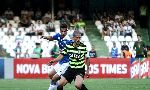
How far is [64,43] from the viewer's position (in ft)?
54.6

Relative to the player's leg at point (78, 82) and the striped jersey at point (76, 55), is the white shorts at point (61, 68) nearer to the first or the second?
the striped jersey at point (76, 55)

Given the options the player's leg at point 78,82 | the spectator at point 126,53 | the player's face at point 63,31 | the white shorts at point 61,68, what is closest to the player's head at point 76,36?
the player's leg at point 78,82

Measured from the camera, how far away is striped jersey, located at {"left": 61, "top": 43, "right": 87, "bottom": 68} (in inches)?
596

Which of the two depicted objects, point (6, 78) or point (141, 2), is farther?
point (141, 2)

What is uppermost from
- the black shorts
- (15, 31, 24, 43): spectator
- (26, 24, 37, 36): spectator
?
(26, 24, 37, 36): spectator

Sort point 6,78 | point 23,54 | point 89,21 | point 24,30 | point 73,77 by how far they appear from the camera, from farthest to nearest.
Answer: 1. point 89,21
2. point 24,30
3. point 23,54
4. point 6,78
5. point 73,77

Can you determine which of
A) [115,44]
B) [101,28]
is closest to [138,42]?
[115,44]

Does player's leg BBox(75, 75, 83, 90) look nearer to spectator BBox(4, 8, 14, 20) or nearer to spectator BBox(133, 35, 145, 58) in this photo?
spectator BBox(133, 35, 145, 58)

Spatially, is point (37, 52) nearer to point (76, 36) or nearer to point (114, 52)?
point (114, 52)

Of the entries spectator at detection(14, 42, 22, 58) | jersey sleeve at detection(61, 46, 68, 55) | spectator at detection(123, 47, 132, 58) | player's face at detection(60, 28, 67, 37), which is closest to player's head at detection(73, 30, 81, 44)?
jersey sleeve at detection(61, 46, 68, 55)

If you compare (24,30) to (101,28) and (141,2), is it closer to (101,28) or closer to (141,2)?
(101,28)

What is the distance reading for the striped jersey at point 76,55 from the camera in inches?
596

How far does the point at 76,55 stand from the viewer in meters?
15.1

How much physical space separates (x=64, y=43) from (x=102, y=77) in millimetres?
12181
